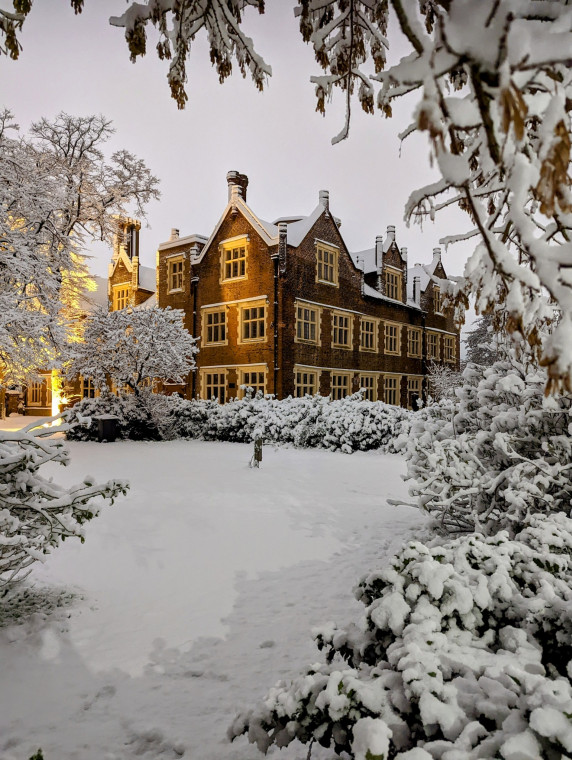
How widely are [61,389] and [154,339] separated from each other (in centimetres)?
1069

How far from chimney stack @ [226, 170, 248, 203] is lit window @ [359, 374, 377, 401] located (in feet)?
36.0

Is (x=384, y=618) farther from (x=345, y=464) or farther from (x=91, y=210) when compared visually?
(x=91, y=210)

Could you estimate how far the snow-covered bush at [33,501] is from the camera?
10.8 ft

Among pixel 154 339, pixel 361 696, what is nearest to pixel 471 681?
pixel 361 696

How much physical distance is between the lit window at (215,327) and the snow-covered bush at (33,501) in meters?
18.3

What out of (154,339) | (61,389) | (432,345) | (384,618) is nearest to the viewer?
(384,618)

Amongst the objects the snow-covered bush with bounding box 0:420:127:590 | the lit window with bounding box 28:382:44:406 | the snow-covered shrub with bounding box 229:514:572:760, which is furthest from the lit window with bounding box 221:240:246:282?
the snow-covered shrub with bounding box 229:514:572:760

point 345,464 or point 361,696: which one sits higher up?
point 361,696

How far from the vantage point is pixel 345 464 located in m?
11.6

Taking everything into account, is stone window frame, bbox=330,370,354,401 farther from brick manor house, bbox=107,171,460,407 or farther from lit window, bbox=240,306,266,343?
lit window, bbox=240,306,266,343

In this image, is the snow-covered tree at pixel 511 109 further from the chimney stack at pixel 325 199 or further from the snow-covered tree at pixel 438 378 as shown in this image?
the snow-covered tree at pixel 438 378

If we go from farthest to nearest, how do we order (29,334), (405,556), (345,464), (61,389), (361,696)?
1. (61,389)
2. (29,334)
3. (345,464)
4. (405,556)
5. (361,696)

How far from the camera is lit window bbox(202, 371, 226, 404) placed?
71.0 feet

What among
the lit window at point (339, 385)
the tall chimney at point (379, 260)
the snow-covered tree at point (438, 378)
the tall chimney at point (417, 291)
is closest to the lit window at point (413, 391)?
the snow-covered tree at point (438, 378)
